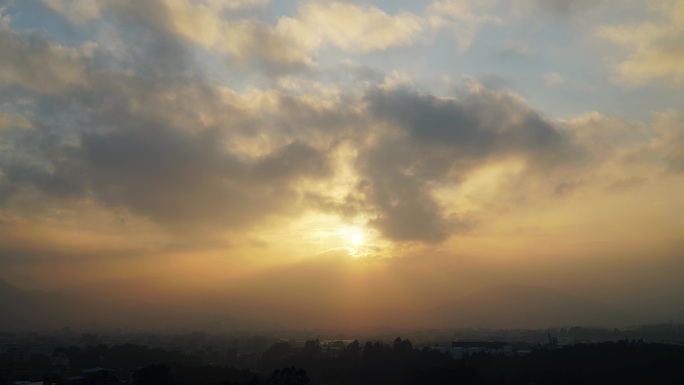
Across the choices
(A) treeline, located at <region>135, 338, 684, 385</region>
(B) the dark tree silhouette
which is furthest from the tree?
(B) the dark tree silhouette

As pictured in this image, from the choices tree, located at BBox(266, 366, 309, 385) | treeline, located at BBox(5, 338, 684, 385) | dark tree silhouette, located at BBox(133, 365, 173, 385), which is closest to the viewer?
tree, located at BBox(266, 366, 309, 385)

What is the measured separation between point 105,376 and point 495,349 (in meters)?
44.9

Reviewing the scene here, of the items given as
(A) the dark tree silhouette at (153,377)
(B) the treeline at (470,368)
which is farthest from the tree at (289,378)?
(A) the dark tree silhouette at (153,377)

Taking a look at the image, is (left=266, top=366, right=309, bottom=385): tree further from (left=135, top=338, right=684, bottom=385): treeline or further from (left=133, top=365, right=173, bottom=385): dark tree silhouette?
(left=133, top=365, right=173, bottom=385): dark tree silhouette

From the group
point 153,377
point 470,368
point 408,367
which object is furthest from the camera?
point 408,367

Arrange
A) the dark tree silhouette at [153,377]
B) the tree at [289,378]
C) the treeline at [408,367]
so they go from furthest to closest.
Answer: the treeline at [408,367] → the dark tree silhouette at [153,377] → the tree at [289,378]

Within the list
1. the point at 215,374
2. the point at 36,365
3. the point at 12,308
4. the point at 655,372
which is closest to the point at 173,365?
the point at 215,374

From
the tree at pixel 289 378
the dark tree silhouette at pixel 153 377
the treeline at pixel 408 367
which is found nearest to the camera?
the tree at pixel 289 378

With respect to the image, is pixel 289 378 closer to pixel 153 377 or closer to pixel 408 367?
pixel 153 377

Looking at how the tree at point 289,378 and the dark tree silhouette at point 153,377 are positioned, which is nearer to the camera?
the tree at point 289,378

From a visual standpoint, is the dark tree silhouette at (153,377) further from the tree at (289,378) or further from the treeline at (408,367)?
the tree at (289,378)

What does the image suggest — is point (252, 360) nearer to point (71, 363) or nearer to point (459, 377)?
point (71, 363)

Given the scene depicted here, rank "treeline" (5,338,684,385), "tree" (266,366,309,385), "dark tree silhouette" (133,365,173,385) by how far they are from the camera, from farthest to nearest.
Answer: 1. "treeline" (5,338,684,385)
2. "dark tree silhouette" (133,365,173,385)
3. "tree" (266,366,309,385)

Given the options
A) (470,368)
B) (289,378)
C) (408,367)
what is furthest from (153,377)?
(408,367)
